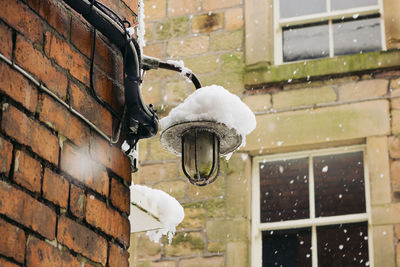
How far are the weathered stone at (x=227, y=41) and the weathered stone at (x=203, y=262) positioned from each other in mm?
1794

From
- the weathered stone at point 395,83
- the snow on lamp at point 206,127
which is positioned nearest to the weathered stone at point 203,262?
the weathered stone at point 395,83

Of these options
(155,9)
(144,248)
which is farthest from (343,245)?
(155,9)

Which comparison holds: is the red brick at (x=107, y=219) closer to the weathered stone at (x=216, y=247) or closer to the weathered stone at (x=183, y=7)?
the weathered stone at (x=216, y=247)

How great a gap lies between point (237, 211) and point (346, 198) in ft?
2.74

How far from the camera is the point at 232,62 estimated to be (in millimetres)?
6938

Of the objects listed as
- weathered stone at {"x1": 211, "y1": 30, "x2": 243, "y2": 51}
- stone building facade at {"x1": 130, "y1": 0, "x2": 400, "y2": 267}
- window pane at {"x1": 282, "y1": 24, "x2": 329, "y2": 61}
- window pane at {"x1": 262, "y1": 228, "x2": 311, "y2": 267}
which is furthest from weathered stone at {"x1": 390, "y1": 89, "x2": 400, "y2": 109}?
weathered stone at {"x1": 211, "y1": 30, "x2": 243, "y2": 51}

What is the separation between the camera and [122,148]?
9.60 feet

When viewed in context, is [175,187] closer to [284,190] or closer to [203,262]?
[203,262]

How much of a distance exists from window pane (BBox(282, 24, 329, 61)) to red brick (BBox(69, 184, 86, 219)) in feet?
14.8

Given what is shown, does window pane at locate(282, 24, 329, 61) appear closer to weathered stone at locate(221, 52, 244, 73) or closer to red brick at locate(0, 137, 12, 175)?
weathered stone at locate(221, 52, 244, 73)

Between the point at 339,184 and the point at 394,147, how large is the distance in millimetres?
521

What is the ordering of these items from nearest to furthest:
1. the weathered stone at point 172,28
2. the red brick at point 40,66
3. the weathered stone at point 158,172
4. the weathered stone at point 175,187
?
the red brick at point 40,66 < the weathered stone at point 175,187 < the weathered stone at point 158,172 < the weathered stone at point 172,28

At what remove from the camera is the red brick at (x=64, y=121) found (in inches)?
95.2

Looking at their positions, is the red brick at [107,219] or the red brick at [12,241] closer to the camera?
the red brick at [12,241]
